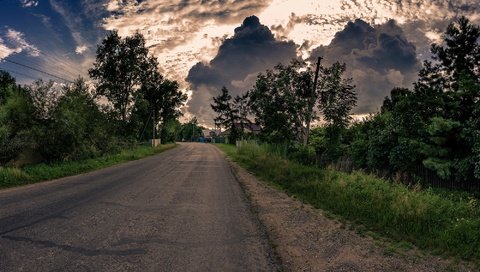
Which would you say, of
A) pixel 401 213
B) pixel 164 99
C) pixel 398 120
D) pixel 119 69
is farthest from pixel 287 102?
pixel 164 99

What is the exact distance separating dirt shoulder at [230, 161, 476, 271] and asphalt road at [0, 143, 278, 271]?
1.41ft

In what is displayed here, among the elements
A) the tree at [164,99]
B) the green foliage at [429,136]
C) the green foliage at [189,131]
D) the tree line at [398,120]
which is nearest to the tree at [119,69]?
the tree at [164,99]

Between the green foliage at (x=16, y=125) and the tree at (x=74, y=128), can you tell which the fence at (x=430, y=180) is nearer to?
the tree at (x=74, y=128)

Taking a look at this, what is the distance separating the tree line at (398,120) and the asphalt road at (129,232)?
9857 millimetres

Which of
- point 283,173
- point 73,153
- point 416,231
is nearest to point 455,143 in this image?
point 283,173

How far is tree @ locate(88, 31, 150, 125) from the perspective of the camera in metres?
49.7

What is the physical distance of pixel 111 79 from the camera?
5028cm

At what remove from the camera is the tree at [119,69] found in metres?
49.7

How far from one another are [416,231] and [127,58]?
49.2m

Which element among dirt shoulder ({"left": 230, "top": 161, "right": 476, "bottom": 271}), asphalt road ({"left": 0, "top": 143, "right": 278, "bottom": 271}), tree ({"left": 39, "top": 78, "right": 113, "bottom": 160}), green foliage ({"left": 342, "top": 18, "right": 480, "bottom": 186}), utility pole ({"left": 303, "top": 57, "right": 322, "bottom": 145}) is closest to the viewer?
asphalt road ({"left": 0, "top": 143, "right": 278, "bottom": 271})

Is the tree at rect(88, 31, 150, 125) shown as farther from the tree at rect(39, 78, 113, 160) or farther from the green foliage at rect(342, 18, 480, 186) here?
the green foliage at rect(342, 18, 480, 186)

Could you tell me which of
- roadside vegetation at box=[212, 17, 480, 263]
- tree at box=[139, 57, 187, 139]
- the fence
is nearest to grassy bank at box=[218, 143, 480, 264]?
roadside vegetation at box=[212, 17, 480, 263]

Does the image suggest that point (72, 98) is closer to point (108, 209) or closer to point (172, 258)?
point (108, 209)

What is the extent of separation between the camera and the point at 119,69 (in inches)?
1982
